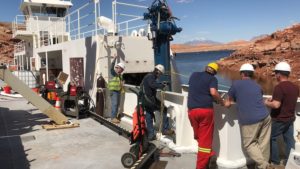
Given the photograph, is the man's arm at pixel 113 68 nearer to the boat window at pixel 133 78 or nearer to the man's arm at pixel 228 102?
the boat window at pixel 133 78

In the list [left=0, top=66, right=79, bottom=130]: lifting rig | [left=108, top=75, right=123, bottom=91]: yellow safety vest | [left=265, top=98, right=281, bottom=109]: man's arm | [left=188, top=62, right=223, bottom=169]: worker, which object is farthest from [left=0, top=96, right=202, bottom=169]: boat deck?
[left=265, top=98, right=281, bottom=109]: man's arm

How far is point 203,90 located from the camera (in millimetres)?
5422

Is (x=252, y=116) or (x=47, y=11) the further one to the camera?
(x=47, y=11)

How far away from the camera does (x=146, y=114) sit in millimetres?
6629

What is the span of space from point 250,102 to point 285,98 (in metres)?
0.60

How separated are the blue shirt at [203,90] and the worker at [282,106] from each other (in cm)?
92

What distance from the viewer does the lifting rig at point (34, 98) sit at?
8.40 metres

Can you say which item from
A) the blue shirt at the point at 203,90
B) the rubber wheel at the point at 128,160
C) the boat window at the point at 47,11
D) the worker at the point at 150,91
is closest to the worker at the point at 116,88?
the worker at the point at 150,91

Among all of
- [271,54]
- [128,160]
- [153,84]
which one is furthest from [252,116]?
[271,54]

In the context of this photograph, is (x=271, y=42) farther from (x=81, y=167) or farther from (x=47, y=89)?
(x=81, y=167)

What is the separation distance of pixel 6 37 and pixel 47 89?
72.7 m

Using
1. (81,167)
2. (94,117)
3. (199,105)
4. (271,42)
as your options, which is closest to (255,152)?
(199,105)

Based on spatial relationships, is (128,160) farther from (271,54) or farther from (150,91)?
(271,54)

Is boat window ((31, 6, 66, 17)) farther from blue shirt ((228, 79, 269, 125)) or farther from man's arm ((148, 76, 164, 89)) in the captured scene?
blue shirt ((228, 79, 269, 125))
